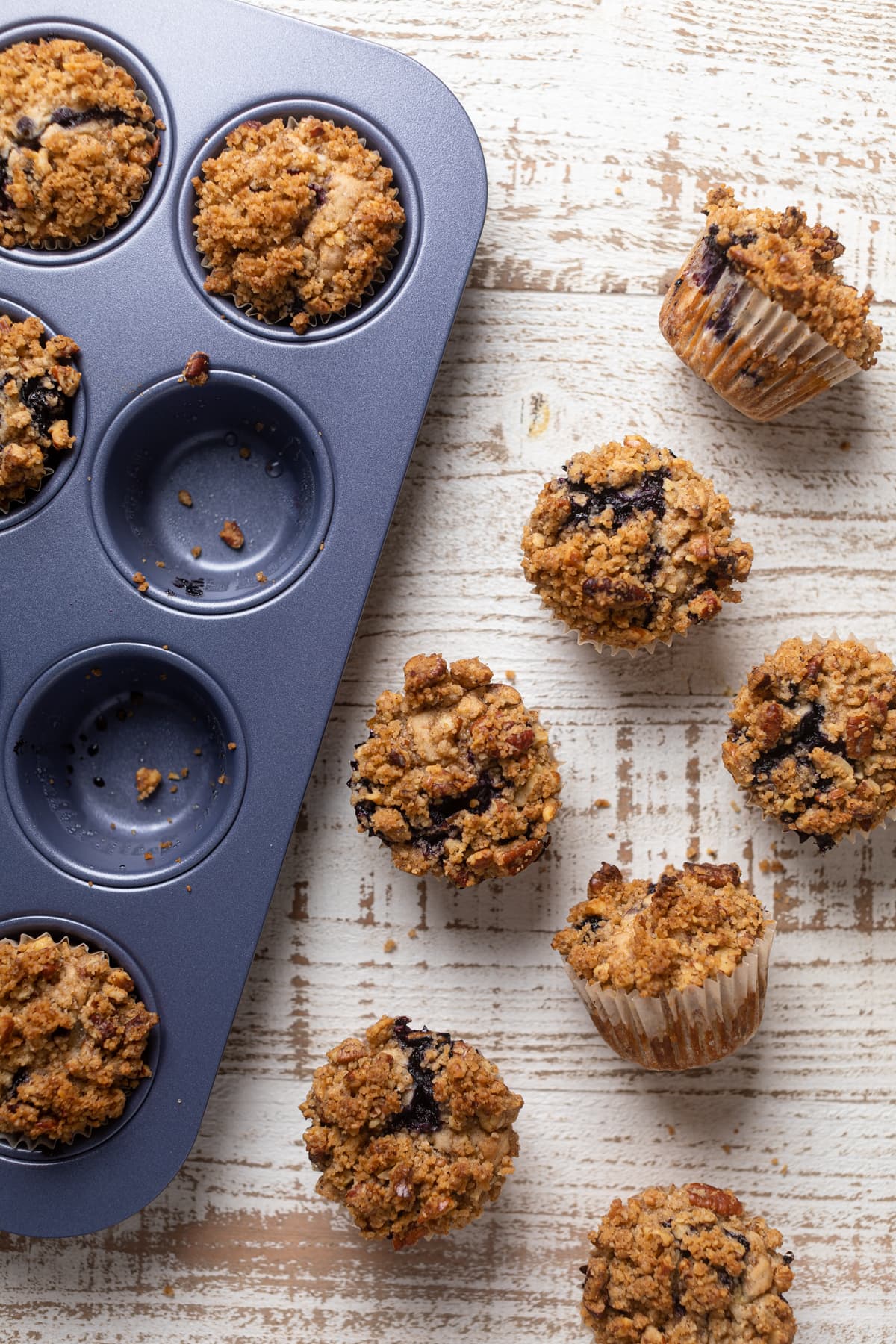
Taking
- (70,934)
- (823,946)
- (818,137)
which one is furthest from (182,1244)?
(818,137)

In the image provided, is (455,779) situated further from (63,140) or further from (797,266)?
(63,140)

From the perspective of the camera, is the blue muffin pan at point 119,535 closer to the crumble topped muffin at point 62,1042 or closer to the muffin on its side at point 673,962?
the crumble topped muffin at point 62,1042

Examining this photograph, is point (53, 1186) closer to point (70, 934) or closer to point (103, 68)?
point (70, 934)

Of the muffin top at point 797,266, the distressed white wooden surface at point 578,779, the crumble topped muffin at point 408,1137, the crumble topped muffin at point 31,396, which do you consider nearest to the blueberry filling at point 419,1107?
the crumble topped muffin at point 408,1137

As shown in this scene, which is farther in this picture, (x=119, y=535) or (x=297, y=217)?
(x=119, y=535)

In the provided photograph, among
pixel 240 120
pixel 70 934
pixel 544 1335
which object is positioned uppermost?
pixel 240 120

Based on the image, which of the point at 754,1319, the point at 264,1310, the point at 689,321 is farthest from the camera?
the point at 264,1310

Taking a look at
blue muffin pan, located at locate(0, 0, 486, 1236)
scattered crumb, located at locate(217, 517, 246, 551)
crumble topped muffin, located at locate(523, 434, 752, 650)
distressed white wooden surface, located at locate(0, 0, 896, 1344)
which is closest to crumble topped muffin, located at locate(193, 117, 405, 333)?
blue muffin pan, located at locate(0, 0, 486, 1236)

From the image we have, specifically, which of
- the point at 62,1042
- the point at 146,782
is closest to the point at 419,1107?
the point at 62,1042
